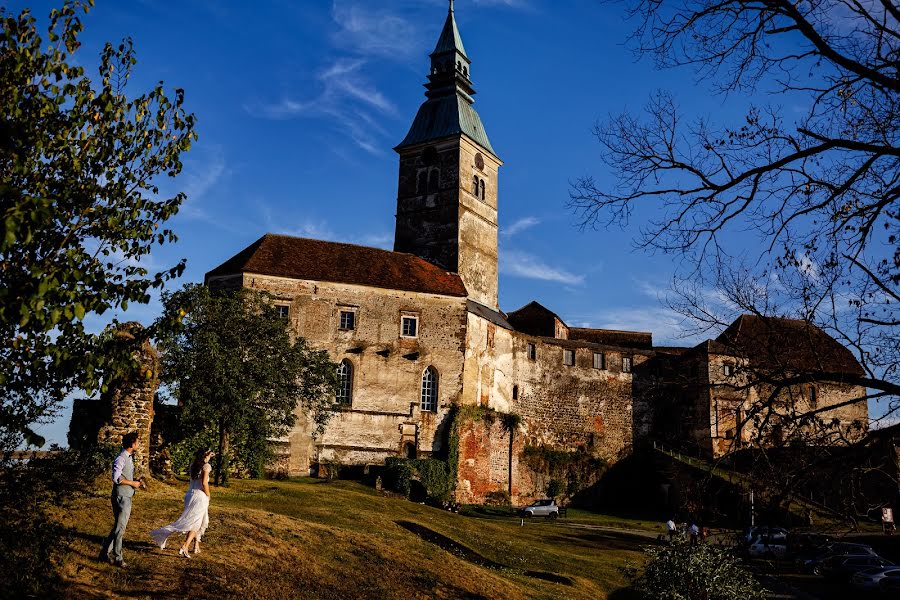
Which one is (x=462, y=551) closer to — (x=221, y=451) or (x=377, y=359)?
(x=221, y=451)

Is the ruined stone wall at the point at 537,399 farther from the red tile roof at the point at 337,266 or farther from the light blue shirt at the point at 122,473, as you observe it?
the light blue shirt at the point at 122,473

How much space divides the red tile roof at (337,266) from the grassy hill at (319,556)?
599 inches

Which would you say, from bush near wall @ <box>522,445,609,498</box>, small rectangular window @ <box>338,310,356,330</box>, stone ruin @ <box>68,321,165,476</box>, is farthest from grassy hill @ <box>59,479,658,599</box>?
bush near wall @ <box>522,445,609,498</box>

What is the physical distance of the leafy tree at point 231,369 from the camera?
2705cm

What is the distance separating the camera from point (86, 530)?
46.3 ft

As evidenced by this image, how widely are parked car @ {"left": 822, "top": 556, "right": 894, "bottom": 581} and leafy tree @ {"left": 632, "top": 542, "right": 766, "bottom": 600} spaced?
13.3 m

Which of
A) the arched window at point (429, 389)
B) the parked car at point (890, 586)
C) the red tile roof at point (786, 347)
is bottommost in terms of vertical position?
the parked car at point (890, 586)

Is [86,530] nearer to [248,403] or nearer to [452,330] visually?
[248,403]

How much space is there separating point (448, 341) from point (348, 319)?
5.90 metres

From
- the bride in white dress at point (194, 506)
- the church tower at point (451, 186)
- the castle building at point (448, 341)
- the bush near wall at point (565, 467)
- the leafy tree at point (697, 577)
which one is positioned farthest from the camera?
the church tower at point (451, 186)

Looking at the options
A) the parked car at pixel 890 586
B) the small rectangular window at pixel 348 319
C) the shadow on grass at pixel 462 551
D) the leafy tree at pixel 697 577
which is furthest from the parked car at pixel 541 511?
the leafy tree at pixel 697 577

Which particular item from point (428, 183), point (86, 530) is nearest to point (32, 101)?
point (86, 530)

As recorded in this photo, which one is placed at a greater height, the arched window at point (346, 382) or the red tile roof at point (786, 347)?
the arched window at point (346, 382)

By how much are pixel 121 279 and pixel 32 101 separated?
2.45 m
